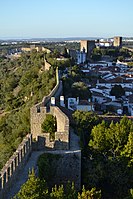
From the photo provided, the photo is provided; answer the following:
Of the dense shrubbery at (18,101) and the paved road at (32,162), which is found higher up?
the paved road at (32,162)

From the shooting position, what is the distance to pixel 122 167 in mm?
10781

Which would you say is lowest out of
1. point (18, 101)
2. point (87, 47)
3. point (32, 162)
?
point (18, 101)

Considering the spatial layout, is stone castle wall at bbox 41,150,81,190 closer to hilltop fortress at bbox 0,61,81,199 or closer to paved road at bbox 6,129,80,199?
hilltop fortress at bbox 0,61,81,199

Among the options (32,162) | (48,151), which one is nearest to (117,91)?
(48,151)

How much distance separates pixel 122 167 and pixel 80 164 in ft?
4.82

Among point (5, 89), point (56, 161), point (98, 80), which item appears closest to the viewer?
point (56, 161)

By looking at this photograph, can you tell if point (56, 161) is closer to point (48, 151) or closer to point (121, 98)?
point (48, 151)

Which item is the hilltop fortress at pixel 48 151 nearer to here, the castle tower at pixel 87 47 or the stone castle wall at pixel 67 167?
the stone castle wall at pixel 67 167

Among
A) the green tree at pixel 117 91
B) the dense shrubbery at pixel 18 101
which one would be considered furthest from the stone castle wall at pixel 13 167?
the green tree at pixel 117 91

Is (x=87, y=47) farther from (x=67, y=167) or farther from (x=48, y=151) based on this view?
(x=67, y=167)

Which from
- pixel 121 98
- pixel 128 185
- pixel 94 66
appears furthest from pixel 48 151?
pixel 94 66

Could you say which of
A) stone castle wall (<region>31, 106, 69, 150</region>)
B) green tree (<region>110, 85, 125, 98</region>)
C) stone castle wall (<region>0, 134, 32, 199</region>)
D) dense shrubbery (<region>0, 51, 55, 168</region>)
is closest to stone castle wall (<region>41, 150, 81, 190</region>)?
stone castle wall (<region>31, 106, 69, 150</region>)

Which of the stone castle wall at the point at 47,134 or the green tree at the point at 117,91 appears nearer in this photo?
the stone castle wall at the point at 47,134

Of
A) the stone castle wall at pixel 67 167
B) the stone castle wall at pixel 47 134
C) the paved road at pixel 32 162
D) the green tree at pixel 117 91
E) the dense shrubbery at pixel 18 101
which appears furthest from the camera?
the green tree at pixel 117 91
